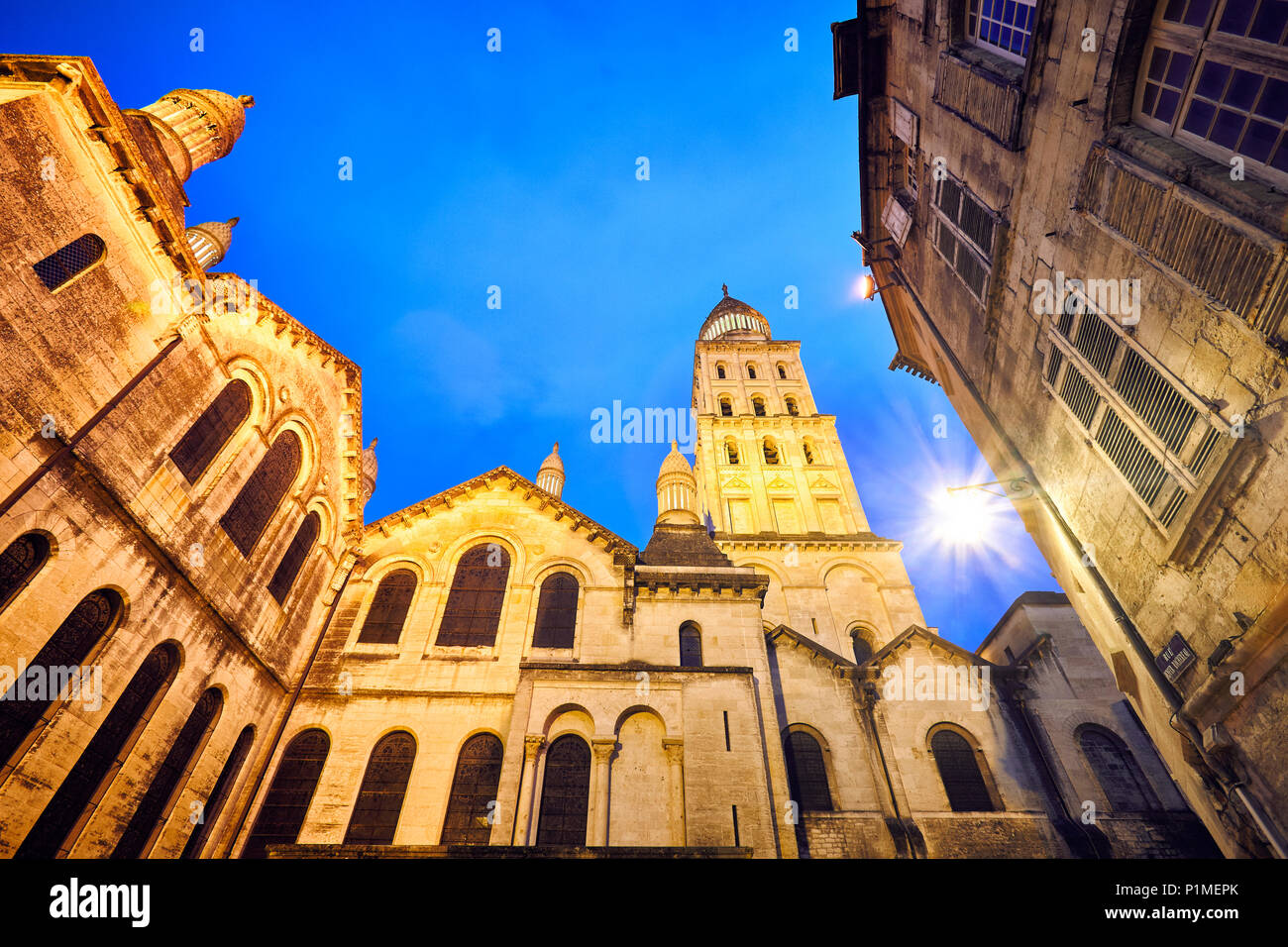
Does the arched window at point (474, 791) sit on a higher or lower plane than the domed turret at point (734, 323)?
lower

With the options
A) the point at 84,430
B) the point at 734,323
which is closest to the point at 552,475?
the point at 84,430

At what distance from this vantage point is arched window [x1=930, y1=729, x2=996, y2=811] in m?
16.3

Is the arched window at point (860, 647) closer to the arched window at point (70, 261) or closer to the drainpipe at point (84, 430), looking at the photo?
the drainpipe at point (84, 430)

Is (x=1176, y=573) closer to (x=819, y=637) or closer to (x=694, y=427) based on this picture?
(x=819, y=637)

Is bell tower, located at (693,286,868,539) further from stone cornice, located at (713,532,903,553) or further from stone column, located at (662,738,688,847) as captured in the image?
stone column, located at (662,738,688,847)

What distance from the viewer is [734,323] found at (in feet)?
173

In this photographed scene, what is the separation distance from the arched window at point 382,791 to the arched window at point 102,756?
4646 mm

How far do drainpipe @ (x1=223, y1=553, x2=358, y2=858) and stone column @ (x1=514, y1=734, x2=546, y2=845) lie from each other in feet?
20.2

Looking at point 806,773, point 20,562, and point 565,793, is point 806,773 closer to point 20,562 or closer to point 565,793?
point 565,793

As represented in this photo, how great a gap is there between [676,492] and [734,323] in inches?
1366

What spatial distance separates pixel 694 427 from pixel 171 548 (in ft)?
105

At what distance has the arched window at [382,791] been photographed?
12.7m

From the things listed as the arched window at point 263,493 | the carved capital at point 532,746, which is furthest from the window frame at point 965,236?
the arched window at point 263,493

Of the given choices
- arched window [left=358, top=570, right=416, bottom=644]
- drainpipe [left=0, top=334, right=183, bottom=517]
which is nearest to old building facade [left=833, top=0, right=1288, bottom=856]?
arched window [left=358, top=570, right=416, bottom=644]
